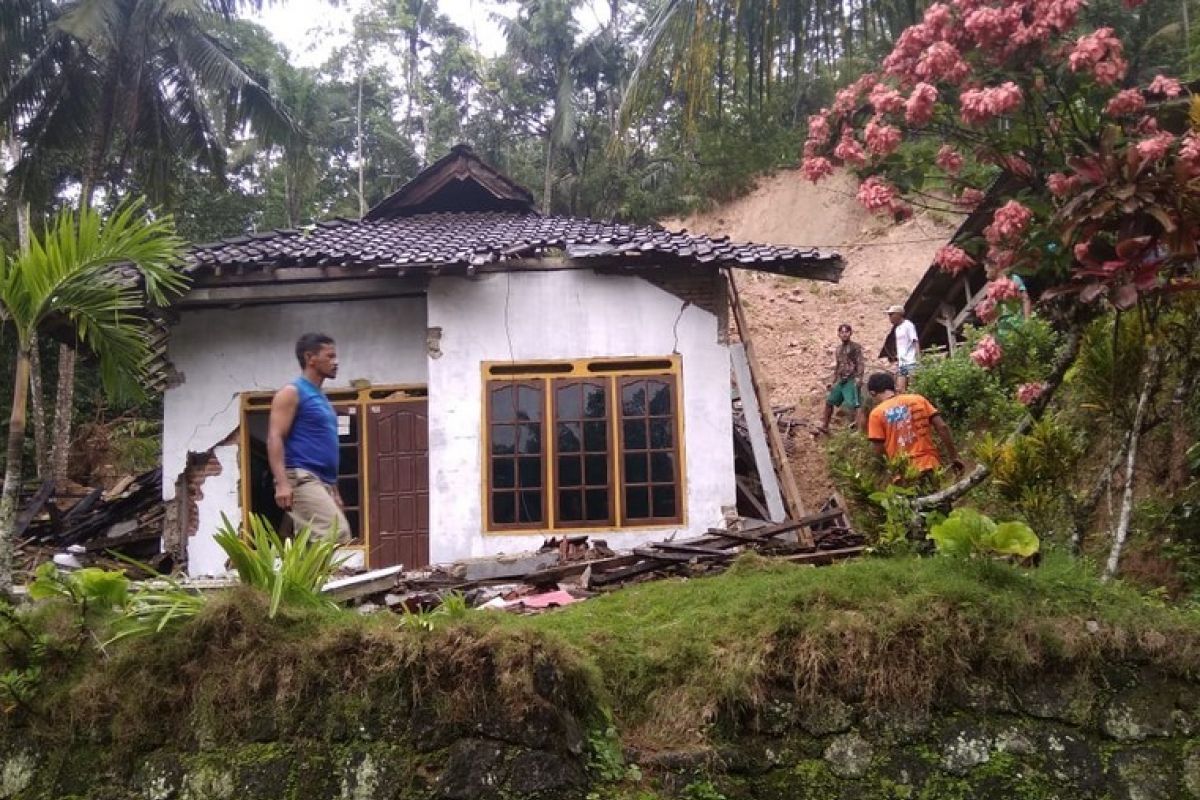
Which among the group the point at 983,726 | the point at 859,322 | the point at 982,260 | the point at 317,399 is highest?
the point at 859,322

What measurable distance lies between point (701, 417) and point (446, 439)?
241 cm

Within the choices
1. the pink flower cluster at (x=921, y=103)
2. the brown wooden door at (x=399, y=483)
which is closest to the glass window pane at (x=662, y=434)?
the brown wooden door at (x=399, y=483)

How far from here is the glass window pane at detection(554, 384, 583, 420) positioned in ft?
32.7

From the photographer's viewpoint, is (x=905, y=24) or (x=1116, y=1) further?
(x=1116, y=1)

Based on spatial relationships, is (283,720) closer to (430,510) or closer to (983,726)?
(983,726)

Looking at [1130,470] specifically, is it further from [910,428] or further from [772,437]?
[772,437]

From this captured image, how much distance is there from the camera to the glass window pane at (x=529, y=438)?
9938mm

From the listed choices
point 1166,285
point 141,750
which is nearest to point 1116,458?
point 1166,285

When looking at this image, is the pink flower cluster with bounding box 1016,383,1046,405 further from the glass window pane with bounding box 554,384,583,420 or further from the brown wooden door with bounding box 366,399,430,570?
the brown wooden door with bounding box 366,399,430,570

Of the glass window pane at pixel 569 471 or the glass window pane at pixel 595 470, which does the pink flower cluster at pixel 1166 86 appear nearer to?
the glass window pane at pixel 595 470

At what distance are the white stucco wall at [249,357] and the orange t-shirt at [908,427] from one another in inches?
199

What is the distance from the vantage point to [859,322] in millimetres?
22875

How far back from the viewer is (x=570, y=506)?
9875 millimetres

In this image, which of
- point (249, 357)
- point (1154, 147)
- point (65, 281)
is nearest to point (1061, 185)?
point (1154, 147)
